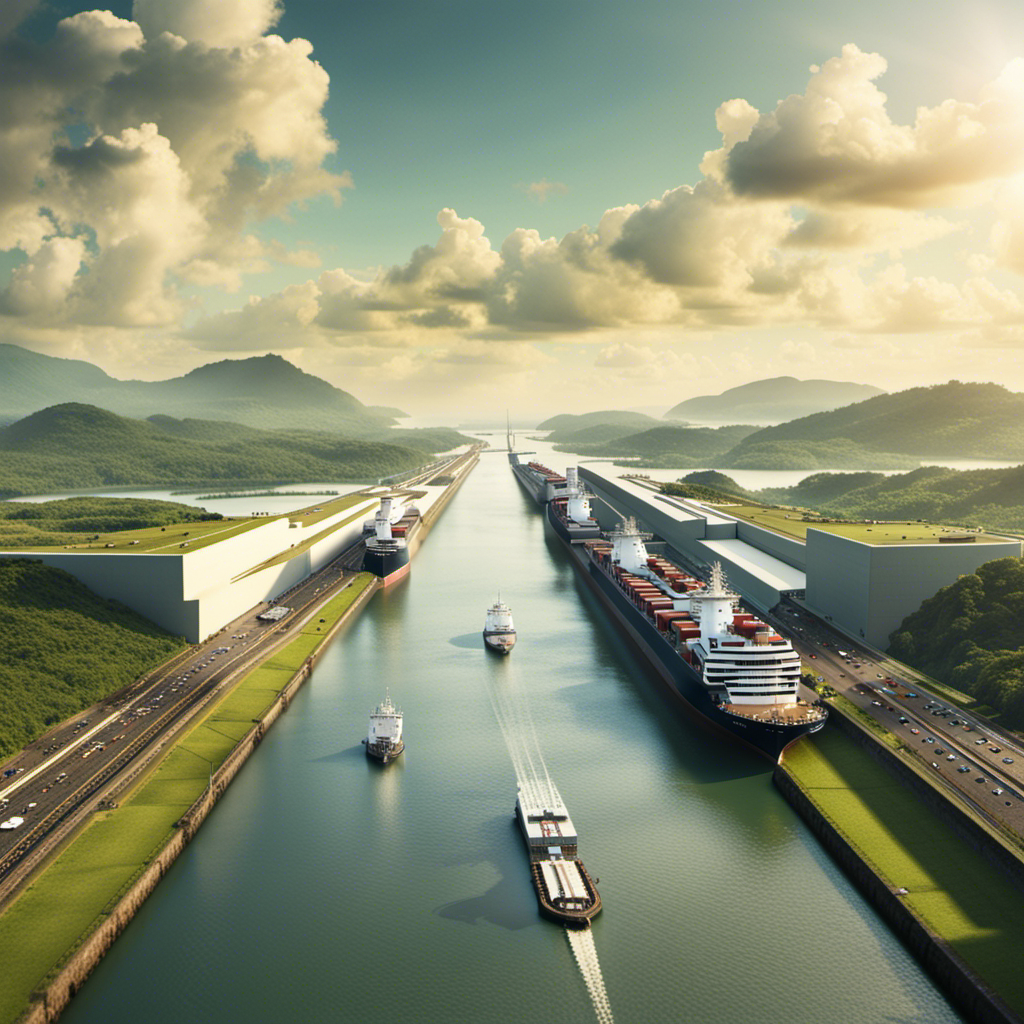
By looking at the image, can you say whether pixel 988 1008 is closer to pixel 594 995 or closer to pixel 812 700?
pixel 594 995

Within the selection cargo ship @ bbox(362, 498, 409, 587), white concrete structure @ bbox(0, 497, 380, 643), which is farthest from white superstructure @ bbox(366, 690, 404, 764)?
cargo ship @ bbox(362, 498, 409, 587)

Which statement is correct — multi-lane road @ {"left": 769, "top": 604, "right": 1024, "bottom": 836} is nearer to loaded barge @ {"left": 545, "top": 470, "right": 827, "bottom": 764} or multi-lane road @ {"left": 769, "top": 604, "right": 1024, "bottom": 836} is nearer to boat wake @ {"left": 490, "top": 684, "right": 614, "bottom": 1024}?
loaded barge @ {"left": 545, "top": 470, "right": 827, "bottom": 764}

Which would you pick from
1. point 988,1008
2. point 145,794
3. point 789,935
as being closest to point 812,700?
point 789,935

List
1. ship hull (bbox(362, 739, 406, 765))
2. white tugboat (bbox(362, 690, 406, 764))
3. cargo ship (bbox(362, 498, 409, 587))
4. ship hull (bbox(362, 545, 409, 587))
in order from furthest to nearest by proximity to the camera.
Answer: cargo ship (bbox(362, 498, 409, 587)), ship hull (bbox(362, 545, 409, 587)), white tugboat (bbox(362, 690, 406, 764)), ship hull (bbox(362, 739, 406, 765))

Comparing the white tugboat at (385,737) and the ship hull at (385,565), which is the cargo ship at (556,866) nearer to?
the white tugboat at (385,737)

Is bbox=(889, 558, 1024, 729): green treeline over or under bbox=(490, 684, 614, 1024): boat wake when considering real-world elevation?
over

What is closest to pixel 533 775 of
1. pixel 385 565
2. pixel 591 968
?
pixel 591 968

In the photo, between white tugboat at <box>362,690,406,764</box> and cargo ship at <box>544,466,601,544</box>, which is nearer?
white tugboat at <box>362,690,406,764</box>
